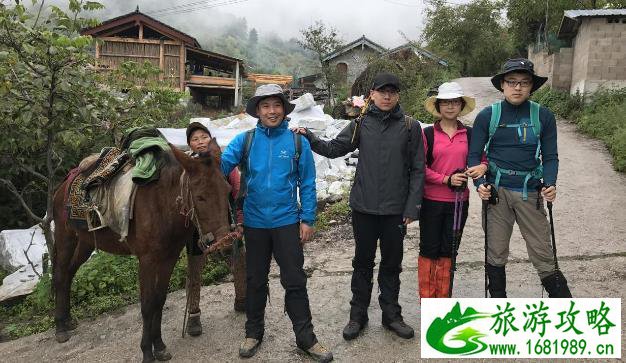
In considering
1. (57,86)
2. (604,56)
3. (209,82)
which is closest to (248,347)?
(57,86)

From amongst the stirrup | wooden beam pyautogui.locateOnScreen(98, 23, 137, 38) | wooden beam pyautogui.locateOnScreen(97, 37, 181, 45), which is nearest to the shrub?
the stirrup

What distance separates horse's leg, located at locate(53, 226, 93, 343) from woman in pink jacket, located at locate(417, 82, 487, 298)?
10.3 feet

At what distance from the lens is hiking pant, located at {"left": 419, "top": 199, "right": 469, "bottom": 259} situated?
→ 11.7 feet

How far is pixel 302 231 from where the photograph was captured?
3.36 m

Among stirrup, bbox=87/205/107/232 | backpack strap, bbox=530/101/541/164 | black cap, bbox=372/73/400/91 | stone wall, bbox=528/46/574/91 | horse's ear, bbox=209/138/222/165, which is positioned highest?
stone wall, bbox=528/46/574/91

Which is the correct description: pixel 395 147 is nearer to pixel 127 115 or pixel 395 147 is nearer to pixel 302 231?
pixel 302 231

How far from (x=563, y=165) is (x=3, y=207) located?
37.3 ft

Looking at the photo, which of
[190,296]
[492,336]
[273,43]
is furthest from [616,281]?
[273,43]

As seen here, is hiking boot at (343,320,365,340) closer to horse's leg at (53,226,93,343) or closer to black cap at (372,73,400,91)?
black cap at (372,73,400,91)

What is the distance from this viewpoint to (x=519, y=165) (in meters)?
3.36

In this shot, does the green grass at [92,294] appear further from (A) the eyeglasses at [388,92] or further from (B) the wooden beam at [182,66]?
(B) the wooden beam at [182,66]

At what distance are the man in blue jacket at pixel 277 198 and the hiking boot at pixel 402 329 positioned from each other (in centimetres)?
62

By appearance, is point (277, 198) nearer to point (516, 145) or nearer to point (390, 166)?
point (390, 166)

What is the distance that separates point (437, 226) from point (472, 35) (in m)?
35.4
